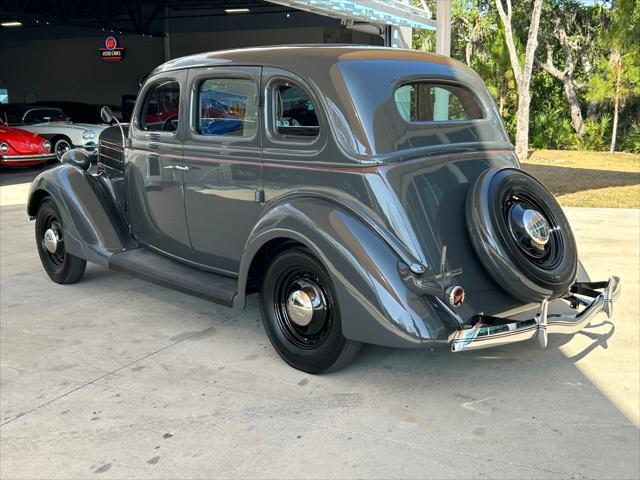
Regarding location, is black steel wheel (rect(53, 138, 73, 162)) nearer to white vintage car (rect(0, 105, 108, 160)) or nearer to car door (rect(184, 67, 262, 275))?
white vintage car (rect(0, 105, 108, 160))

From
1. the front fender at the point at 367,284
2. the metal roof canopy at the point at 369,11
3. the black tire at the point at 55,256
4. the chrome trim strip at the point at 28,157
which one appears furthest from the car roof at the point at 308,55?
the chrome trim strip at the point at 28,157

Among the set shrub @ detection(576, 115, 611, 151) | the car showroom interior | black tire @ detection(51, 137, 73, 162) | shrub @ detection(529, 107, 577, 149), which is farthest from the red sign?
the car showroom interior

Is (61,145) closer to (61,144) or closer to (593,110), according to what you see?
(61,144)

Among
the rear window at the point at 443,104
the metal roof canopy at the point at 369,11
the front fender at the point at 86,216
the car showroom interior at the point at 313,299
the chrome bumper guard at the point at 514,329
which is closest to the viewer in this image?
the car showroom interior at the point at 313,299

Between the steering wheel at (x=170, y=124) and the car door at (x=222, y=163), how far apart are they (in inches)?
9.7

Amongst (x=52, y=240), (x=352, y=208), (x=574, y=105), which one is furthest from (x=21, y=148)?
(x=574, y=105)

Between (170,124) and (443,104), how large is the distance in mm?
1976

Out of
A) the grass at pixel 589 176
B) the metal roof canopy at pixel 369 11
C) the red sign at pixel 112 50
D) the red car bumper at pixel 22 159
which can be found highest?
the red sign at pixel 112 50

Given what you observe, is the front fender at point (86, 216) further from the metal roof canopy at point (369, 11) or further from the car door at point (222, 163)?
the metal roof canopy at point (369, 11)

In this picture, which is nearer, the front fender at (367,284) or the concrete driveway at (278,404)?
the concrete driveway at (278,404)

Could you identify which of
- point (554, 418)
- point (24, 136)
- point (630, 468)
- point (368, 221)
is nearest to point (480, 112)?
point (368, 221)

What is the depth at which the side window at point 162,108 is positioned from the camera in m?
4.69

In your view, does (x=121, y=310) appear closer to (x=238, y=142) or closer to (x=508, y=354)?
(x=238, y=142)

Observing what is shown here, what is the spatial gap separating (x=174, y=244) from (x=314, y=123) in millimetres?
1512
